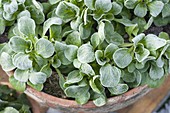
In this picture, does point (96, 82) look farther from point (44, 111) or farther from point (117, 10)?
point (44, 111)

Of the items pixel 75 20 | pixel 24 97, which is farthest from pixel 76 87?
pixel 24 97

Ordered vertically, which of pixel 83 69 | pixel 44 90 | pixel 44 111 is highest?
pixel 83 69

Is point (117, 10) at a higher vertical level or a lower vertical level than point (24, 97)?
higher

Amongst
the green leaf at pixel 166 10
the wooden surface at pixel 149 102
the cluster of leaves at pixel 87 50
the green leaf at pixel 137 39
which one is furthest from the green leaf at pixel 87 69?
the wooden surface at pixel 149 102

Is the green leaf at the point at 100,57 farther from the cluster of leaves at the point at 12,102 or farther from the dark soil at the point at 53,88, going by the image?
the cluster of leaves at the point at 12,102

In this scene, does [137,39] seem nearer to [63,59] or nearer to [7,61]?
[63,59]

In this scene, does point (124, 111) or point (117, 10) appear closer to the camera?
point (117, 10)
